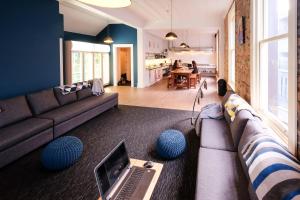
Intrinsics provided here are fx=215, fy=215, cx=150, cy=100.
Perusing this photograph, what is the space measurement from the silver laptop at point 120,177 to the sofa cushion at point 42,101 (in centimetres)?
299

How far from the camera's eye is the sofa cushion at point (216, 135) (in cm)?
258

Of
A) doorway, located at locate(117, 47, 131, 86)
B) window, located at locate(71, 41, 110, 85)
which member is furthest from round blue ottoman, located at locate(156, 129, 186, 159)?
doorway, located at locate(117, 47, 131, 86)

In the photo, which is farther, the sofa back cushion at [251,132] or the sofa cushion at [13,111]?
the sofa cushion at [13,111]

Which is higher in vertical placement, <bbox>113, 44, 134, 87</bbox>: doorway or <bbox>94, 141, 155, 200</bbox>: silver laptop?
<bbox>113, 44, 134, 87</bbox>: doorway

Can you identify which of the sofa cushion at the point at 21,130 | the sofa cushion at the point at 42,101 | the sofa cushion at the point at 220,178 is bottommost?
the sofa cushion at the point at 220,178

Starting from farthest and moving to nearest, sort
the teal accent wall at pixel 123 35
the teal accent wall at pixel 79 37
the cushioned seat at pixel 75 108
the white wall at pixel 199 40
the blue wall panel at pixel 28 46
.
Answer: the white wall at pixel 199 40 < the teal accent wall at pixel 123 35 < the teal accent wall at pixel 79 37 < the blue wall panel at pixel 28 46 < the cushioned seat at pixel 75 108

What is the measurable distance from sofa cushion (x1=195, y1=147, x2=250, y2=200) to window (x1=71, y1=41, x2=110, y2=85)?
713 centimetres

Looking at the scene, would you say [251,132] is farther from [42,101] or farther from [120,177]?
[42,101]

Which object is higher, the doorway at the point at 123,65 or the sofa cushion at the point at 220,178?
the doorway at the point at 123,65

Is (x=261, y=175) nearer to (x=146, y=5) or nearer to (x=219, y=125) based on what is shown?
(x=219, y=125)

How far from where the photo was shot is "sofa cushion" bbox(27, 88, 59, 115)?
395 cm

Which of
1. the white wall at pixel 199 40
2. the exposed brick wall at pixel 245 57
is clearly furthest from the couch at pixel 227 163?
the white wall at pixel 199 40

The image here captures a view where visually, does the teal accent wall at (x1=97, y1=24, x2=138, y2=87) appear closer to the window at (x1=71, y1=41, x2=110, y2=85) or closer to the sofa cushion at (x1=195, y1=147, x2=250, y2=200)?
the window at (x1=71, y1=41, x2=110, y2=85)

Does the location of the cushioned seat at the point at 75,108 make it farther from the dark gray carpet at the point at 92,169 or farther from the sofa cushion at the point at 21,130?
the dark gray carpet at the point at 92,169
